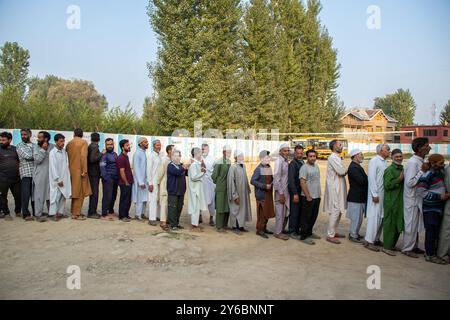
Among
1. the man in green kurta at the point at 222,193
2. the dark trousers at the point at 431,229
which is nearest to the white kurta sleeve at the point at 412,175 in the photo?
the dark trousers at the point at 431,229

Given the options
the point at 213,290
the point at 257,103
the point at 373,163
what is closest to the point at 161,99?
the point at 257,103

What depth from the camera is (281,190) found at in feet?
22.8

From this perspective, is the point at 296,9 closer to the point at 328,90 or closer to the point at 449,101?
the point at 328,90

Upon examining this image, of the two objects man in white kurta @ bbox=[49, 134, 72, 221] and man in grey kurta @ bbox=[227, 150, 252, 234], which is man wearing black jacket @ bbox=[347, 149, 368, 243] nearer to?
man in grey kurta @ bbox=[227, 150, 252, 234]

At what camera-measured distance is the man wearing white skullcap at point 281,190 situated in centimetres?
695

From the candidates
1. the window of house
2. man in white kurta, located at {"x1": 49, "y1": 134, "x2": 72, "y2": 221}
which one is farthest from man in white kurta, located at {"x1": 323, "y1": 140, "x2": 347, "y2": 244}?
the window of house

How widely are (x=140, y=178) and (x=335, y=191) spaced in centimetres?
400

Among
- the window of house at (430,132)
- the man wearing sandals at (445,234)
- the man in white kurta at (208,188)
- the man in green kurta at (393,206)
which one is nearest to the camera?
the man wearing sandals at (445,234)

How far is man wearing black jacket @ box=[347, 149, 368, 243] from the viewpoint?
664cm

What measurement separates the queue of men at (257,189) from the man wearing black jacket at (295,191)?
2cm

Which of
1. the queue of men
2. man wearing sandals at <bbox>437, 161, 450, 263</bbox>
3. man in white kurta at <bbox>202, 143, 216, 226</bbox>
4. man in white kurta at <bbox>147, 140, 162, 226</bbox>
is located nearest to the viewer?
man wearing sandals at <bbox>437, 161, 450, 263</bbox>

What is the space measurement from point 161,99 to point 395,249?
866 inches

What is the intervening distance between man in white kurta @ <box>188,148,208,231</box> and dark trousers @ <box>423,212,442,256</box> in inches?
156

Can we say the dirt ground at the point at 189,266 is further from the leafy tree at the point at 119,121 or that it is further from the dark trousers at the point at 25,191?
the leafy tree at the point at 119,121
